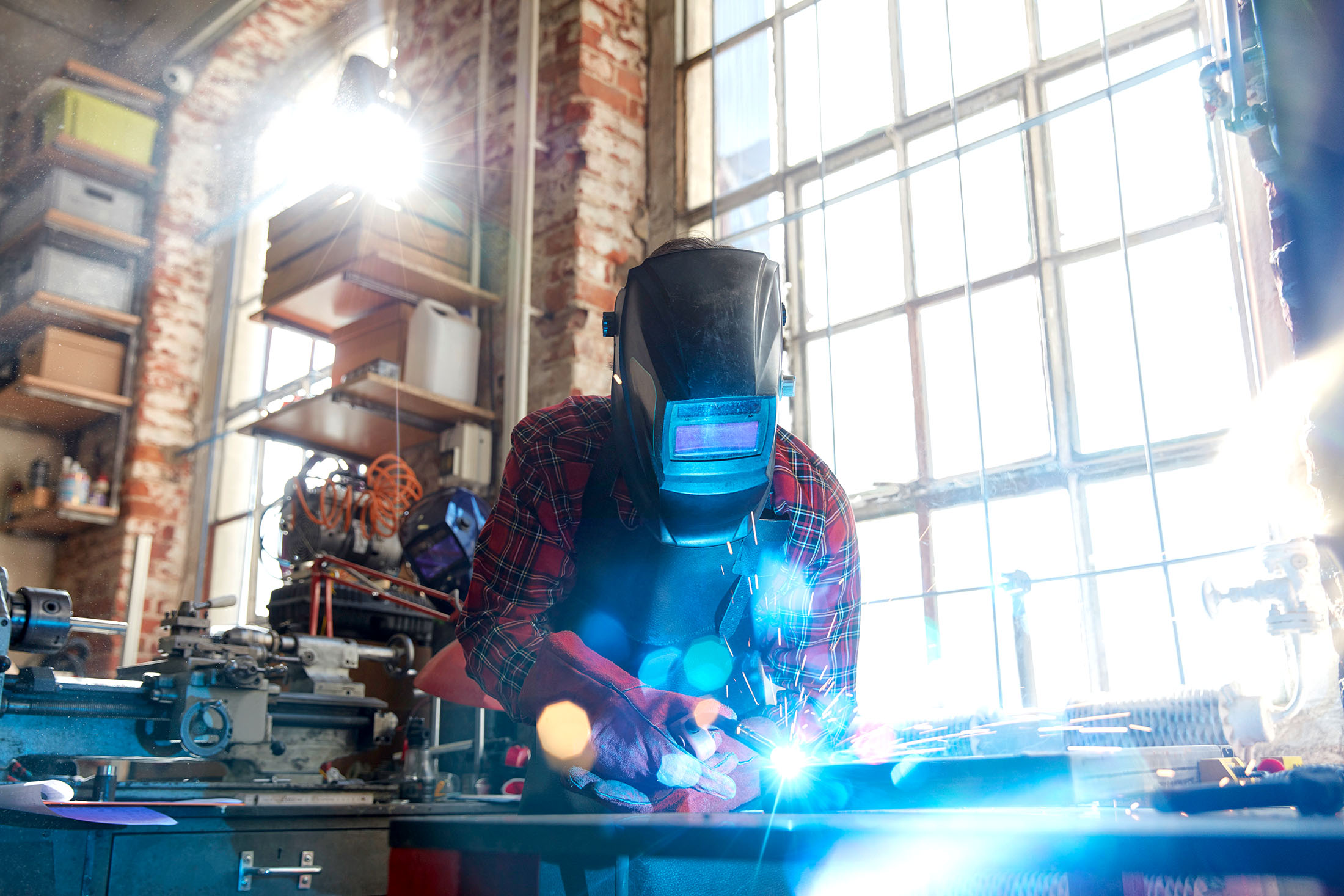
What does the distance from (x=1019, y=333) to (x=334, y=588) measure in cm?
168

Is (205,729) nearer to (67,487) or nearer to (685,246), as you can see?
(685,246)

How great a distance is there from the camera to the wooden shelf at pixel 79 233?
10.6ft

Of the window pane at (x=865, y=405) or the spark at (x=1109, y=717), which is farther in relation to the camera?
the window pane at (x=865, y=405)

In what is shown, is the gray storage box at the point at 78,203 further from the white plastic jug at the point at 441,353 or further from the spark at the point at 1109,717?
the spark at the point at 1109,717

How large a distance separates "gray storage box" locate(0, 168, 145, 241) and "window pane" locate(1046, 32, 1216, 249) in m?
3.04

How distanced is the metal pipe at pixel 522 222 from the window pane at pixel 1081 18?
1451 mm

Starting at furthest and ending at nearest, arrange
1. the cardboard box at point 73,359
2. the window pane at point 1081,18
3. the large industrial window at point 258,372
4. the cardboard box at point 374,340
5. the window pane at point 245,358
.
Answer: the window pane at point 245,358, the large industrial window at point 258,372, the cardboard box at point 73,359, the cardboard box at point 374,340, the window pane at point 1081,18

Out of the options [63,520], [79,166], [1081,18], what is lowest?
[63,520]

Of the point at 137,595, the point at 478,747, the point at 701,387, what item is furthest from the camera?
the point at 137,595

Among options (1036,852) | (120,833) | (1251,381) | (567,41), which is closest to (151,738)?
(120,833)

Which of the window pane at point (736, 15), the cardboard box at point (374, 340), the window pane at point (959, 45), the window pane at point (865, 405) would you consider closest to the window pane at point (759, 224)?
the window pane at point (865, 405)

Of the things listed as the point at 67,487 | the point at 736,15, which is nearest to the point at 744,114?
the point at 736,15

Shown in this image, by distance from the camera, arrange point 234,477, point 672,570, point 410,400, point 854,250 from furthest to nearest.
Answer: point 234,477
point 410,400
point 854,250
point 672,570

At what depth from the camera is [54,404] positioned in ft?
12.4
